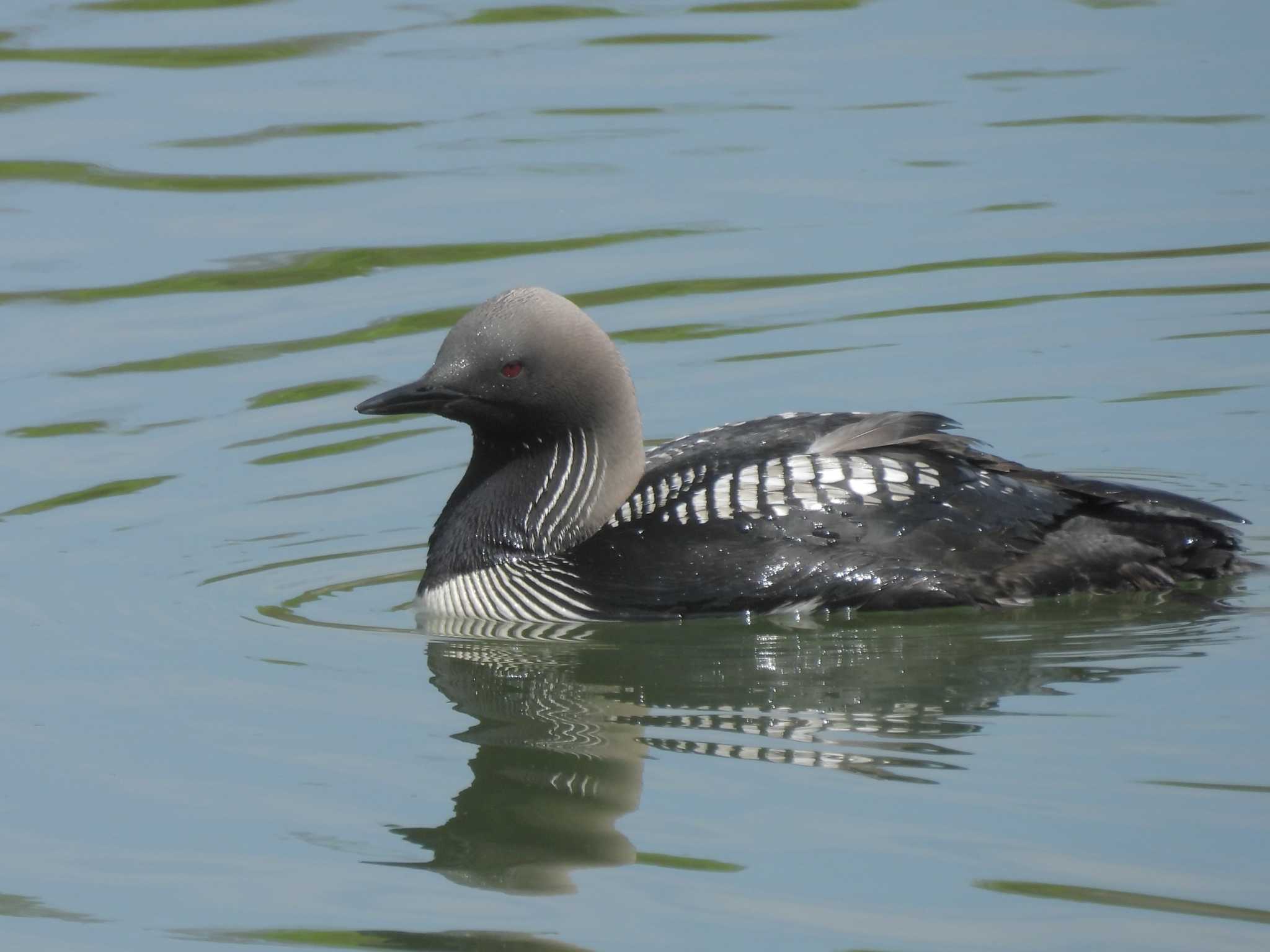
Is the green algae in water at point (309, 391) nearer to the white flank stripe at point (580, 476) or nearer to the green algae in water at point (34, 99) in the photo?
the white flank stripe at point (580, 476)

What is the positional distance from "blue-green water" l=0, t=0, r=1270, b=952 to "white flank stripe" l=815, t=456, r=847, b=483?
15.4 inches

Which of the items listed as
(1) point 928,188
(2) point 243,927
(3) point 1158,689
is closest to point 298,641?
(2) point 243,927

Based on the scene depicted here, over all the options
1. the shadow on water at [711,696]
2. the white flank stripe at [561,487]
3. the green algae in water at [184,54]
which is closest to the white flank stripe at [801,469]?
the shadow on water at [711,696]

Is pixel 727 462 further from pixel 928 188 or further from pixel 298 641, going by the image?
pixel 928 188

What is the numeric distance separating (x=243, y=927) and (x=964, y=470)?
2.50 metres

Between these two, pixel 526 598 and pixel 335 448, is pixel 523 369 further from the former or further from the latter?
pixel 335 448

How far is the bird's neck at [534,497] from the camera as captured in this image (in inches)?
244

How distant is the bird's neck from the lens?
6195 millimetres

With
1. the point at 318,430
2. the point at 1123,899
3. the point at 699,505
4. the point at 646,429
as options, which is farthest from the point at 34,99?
the point at 1123,899

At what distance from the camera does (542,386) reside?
20.0ft

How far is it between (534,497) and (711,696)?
3.34 feet

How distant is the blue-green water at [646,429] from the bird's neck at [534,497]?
10.4 inches

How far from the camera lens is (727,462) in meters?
6.06

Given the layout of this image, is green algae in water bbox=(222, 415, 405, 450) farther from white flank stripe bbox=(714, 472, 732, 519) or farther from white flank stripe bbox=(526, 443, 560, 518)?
white flank stripe bbox=(714, 472, 732, 519)
